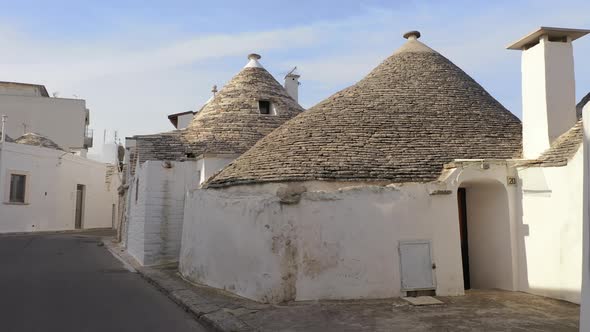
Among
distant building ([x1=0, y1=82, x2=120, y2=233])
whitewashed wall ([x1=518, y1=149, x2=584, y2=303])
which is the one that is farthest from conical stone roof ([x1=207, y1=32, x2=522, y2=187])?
distant building ([x1=0, y1=82, x2=120, y2=233])

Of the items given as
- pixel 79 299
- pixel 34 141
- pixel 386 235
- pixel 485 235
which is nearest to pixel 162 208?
pixel 79 299

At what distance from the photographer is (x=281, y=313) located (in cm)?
745

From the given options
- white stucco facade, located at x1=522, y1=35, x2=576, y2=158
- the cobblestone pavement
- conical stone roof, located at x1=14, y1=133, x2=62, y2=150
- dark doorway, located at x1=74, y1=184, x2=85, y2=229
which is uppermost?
conical stone roof, located at x1=14, y1=133, x2=62, y2=150

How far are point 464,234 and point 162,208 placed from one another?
845cm

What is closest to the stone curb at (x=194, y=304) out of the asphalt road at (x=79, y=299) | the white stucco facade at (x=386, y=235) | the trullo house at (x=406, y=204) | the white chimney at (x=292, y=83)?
the asphalt road at (x=79, y=299)

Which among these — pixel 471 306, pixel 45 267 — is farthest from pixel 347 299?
pixel 45 267

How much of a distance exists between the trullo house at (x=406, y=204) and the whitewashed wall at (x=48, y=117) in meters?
29.6

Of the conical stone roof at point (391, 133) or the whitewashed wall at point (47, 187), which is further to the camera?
the whitewashed wall at point (47, 187)

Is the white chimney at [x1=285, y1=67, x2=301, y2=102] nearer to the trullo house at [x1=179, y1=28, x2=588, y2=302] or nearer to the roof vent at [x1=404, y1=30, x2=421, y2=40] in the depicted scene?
the roof vent at [x1=404, y1=30, x2=421, y2=40]

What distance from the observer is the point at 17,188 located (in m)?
27.6

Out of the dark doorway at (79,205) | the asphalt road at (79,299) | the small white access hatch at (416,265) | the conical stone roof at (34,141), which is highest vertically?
the conical stone roof at (34,141)

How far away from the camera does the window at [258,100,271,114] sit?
60.2 ft

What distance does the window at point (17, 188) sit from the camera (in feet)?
89.3

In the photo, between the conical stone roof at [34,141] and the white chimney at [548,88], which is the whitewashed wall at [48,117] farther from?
the white chimney at [548,88]
